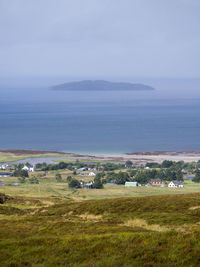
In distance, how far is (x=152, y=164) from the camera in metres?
74.4

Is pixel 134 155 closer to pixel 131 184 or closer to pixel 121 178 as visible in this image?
pixel 121 178

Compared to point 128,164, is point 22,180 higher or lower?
lower

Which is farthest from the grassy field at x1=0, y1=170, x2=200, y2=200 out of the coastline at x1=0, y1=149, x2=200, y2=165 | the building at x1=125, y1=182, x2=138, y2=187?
the coastline at x1=0, y1=149, x2=200, y2=165

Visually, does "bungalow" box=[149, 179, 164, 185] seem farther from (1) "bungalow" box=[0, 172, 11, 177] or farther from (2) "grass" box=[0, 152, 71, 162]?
(2) "grass" box=[0, 152, 71, 162]

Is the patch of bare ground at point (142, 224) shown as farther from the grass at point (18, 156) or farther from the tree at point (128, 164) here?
the grass at point (18, 156)

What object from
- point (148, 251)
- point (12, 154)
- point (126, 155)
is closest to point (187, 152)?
point (126, 155)

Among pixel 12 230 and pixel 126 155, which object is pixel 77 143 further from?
pixel 12 230

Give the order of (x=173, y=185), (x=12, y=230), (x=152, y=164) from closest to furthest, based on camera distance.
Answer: (x=12, y=230) < (x=173, y=185) < (x=152, y=164)

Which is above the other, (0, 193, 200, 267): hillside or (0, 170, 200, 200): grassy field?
(0, 193, 200, 267): hillside

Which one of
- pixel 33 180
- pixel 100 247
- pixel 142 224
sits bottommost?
pixel 33 180

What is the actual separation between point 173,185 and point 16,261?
49659mm

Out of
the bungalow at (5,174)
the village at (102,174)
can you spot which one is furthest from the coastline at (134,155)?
the bungalow at (5,174)

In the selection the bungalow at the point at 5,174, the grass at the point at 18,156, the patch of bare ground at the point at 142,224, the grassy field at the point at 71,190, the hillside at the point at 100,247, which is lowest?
the grassy field at the point at 71,190

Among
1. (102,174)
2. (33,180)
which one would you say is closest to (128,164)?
(102,174)
